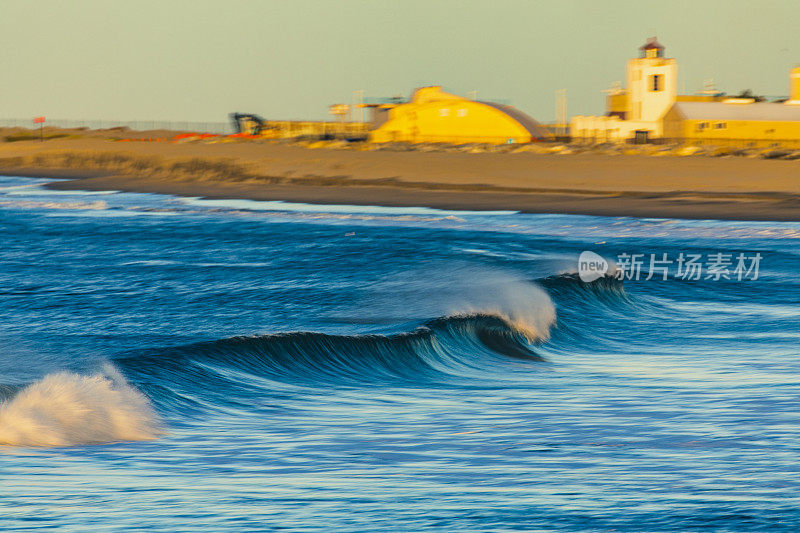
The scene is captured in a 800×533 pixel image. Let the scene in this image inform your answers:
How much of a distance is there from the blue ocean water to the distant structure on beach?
4837 centimetres

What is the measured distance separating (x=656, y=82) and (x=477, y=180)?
3161 centimetres

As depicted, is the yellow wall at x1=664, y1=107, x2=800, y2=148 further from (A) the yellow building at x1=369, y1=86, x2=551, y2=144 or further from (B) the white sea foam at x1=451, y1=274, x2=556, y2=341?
(B) the white sea foam at x1=451, y1=274, x2=556, y2=341

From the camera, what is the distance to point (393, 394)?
38.0 ft

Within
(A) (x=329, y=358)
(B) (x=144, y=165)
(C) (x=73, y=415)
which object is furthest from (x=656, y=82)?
(C) (x=73, y=415)

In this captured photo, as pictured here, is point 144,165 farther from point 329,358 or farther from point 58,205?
point 329,358

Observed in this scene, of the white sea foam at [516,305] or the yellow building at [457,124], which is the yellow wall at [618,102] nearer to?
the yellow building at [457,124]

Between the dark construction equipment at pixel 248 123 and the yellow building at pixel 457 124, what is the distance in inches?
615

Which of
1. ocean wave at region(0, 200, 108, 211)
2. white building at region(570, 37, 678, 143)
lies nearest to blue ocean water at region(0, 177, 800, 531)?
ocean wave at region(0, 200, 108, 211)

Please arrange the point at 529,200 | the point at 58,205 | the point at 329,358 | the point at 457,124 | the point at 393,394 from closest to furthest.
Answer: the point at 393,394 < the point at 329,358 < the point at 529,200 < the point at 58,205 < the point at 457,124

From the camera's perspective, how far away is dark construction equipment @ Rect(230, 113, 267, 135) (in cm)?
9812

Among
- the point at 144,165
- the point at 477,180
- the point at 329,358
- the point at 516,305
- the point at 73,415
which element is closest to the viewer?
the point at 73,415

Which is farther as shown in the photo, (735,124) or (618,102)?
(618,102)

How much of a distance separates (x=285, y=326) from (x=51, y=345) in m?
3.20

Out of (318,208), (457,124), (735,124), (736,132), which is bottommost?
(318,208)
